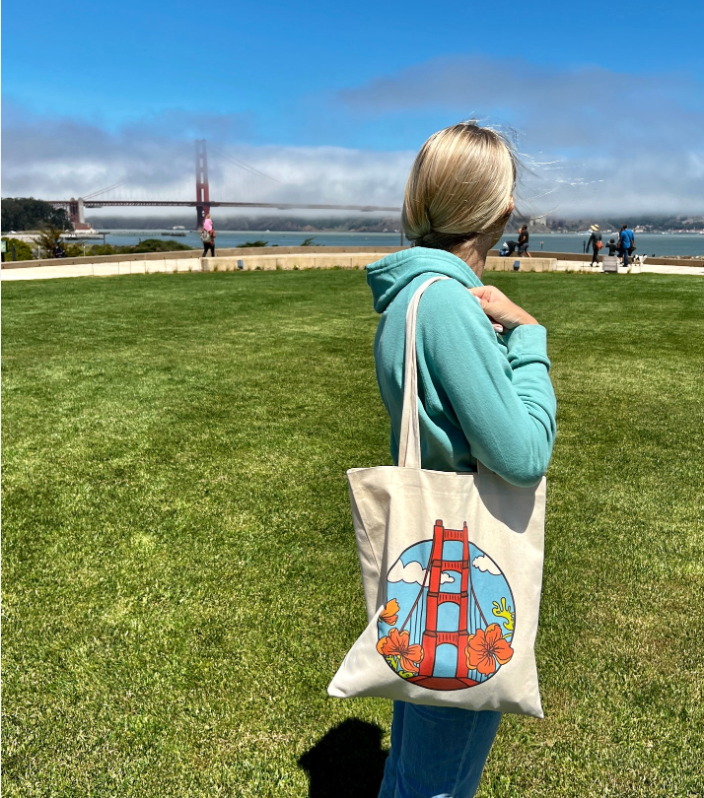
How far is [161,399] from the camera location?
707cm

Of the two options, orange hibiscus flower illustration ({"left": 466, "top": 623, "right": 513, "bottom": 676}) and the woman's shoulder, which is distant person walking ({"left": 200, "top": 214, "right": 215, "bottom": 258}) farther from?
Result: orange hibiscus flower illustration ({"left": 466, "top": 623, "right": 513, "bottom": 676})

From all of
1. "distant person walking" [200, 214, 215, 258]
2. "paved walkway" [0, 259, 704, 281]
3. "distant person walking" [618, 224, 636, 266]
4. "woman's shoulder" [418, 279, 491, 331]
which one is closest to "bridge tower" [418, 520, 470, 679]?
"woman's shoulder" [418, 279, 491, 331]

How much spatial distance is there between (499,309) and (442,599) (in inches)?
25.8

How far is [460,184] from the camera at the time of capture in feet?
4.94

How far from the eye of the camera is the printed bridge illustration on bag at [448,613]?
144 centimetres

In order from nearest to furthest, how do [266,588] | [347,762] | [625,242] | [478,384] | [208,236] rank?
[478,384]
[347,762]
[266,588]
[625,242]
[208,236]

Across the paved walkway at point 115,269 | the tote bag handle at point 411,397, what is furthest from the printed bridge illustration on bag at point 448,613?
the paved walkway at point 115,269

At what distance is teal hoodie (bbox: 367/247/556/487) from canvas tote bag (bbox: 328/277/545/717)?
44mm

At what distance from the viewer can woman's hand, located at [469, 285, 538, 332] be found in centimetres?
156

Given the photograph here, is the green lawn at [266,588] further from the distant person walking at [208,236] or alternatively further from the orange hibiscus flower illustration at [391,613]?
the distant person walking at [208,236]

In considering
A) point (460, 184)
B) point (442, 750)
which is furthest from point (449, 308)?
point (442, 750)

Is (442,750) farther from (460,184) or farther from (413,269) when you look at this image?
(460,184)

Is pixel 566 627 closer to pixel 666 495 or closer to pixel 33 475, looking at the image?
pixel 666 495

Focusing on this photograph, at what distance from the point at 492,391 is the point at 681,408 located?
20.0ft
